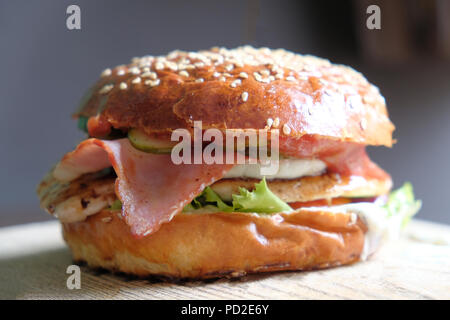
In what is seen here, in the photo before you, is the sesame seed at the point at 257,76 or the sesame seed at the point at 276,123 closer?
the sesame seed at the point at 276,123

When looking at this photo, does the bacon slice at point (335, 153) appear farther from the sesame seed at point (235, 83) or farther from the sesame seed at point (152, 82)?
the sesame seed at point (152, 82)

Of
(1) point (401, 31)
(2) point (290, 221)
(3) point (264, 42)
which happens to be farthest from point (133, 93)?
(3) point (264, 42)

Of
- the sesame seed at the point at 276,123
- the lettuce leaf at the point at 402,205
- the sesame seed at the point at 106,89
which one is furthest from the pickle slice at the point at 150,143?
the lettuce leaf at the point at 402,205

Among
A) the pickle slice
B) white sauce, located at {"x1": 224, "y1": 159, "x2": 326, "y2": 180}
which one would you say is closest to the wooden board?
white sauce, located at {"x1": 224, "y1": 159, "x2": 326, "y2": 180}

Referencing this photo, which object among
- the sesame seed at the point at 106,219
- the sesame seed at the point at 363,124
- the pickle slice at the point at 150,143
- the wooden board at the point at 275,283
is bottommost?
the wooden board at the point at 275,283

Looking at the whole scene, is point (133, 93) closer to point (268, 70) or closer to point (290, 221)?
point (268, 70)

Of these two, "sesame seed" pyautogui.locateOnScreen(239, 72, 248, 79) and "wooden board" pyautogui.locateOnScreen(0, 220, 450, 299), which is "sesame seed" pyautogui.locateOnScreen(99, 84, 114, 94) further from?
"wooden board" pyautogui.locateOnScreen(0, 220, 450, 299)
